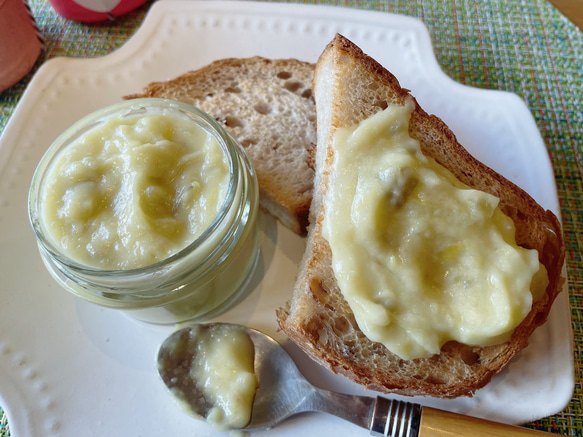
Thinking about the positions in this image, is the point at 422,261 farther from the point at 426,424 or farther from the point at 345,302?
the point at 426,424

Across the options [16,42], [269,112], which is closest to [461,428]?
[269,112]

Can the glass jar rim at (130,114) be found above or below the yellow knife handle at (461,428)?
above

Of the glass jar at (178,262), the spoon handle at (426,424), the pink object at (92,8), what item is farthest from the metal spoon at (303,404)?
the pink object at (92,8)

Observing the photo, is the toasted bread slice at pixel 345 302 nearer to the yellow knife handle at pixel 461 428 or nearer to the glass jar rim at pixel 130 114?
the yellow knife handle at pixel 461 428

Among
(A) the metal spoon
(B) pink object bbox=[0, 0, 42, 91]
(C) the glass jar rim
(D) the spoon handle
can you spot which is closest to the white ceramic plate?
(A) the metal spoon

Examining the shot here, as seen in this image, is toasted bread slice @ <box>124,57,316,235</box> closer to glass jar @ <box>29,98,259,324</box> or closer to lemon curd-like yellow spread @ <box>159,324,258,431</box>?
glass jar @ <box>29,98,259,324</box>

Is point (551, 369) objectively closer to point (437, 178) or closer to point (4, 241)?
point (437, 178)

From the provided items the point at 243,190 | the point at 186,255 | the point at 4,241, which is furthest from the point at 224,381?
the point at 4,241
